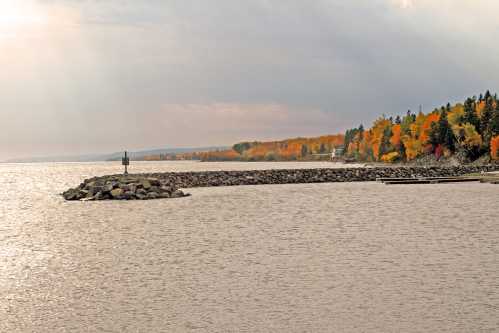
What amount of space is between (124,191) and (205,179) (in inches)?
1152

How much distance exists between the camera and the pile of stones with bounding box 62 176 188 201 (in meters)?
59.9

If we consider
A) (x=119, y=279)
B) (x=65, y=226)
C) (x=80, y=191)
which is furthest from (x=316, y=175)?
(x=119, y=279)

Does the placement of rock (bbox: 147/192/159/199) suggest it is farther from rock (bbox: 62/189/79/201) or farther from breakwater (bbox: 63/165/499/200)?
rock (bbox: 62/189/79/201)

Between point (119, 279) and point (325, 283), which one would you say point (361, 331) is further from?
point (119, 279)

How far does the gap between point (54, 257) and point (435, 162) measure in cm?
14110

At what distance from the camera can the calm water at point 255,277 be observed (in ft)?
35.1

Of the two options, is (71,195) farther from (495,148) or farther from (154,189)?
(495,148)

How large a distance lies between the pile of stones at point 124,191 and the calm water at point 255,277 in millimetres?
28800

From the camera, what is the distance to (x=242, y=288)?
13.8 metres

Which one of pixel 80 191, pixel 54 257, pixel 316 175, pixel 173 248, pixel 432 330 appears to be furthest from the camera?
pixel 316 175

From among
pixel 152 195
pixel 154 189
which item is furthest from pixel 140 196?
pixel 154 189

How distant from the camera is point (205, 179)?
89.0m

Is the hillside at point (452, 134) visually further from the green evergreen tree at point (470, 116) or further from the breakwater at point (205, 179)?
the breakwater at point (205, 179)

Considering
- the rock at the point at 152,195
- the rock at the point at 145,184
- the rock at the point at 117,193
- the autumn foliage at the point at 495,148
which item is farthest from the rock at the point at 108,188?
the autumn foliage at the point at 495,148
